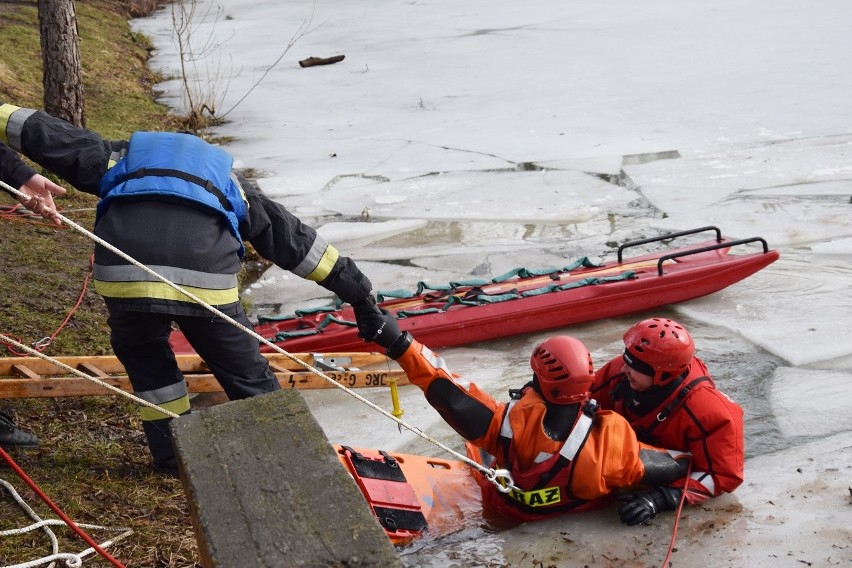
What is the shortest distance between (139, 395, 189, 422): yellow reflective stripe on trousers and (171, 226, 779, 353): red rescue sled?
131 cm

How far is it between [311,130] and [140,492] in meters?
7.56

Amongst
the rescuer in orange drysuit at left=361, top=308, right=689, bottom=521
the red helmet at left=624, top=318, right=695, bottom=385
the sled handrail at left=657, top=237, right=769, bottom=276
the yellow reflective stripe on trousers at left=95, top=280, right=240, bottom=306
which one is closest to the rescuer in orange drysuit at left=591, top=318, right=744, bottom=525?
the red helmet at left=624, top=318, right=695, bottom=385

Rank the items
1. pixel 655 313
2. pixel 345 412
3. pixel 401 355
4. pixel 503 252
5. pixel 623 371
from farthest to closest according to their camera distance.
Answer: pixel 503 252
pixel 655 313
pixel 345 412
pixel 623 371
pixel 401 355

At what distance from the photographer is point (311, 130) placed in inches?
418

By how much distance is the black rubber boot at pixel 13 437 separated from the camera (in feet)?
12.0

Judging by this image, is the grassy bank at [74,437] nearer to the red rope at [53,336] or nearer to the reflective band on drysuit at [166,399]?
the red rope at [53,336]

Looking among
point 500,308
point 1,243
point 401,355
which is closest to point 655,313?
point 500,308

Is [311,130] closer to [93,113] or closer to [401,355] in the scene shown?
[93,113]

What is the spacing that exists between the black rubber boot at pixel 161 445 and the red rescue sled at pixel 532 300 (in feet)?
A: 4.15

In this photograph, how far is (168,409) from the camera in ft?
11.5

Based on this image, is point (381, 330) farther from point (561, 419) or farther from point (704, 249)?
point (704, 249)

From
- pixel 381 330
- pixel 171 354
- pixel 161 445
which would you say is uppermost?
pixel 381 330

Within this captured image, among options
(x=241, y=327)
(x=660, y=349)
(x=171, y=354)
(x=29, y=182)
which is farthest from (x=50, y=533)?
(x=660, y=349)

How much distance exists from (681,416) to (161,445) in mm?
2031
